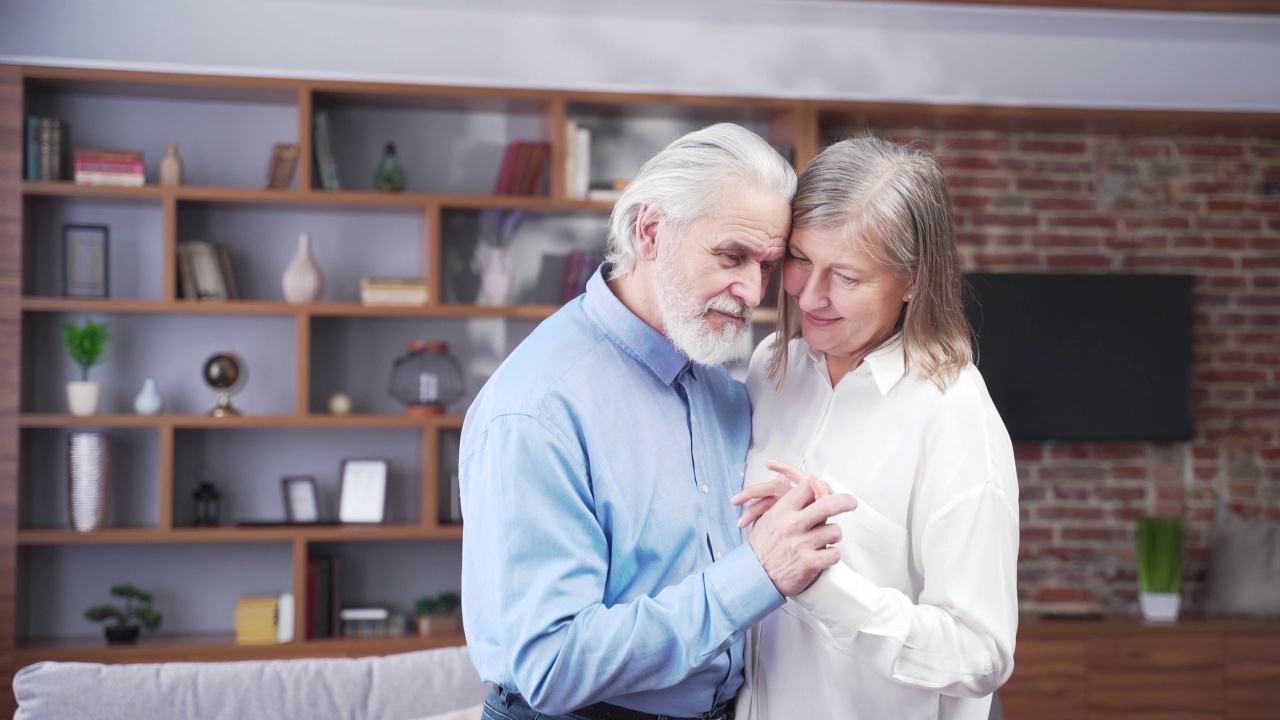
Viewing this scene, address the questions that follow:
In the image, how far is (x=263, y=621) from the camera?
4363mm

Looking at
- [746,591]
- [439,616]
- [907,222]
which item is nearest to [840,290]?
[907,222]

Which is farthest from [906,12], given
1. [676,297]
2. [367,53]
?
[676,297]

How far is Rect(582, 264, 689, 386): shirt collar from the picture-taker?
1.80m

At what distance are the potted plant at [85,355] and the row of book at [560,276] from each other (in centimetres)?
169

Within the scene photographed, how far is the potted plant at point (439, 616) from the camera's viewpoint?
4.48 m

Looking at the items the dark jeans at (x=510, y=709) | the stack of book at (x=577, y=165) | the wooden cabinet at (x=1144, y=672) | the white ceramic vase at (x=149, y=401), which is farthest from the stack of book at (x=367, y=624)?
the dark jeans at (x=510, y=709)

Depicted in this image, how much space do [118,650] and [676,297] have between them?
3.31 metres

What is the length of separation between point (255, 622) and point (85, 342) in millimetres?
1245

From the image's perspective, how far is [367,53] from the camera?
456cm

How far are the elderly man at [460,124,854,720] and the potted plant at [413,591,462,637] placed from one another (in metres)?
2.82

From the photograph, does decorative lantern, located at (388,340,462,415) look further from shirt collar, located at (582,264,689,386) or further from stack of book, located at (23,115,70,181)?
shirt collar, located at (582,264,689,386)

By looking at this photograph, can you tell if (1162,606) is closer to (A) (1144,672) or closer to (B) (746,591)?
(A) (1144,672)

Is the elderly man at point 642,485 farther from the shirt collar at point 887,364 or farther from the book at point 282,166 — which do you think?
the book at point 282,166

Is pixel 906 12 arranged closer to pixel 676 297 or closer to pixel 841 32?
pixel 841 32
